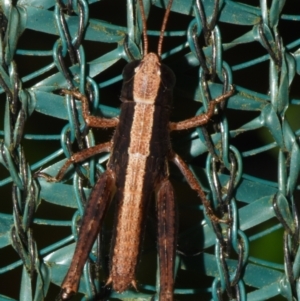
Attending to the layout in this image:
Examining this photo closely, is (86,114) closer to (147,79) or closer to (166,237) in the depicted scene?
(147,79)

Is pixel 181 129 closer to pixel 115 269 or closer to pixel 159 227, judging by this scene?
pixel 159 227

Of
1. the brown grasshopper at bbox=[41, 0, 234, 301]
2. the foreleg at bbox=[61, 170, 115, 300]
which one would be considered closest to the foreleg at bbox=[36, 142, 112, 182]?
the brown grasshopper at bbox=[41, 0, 234, 301]

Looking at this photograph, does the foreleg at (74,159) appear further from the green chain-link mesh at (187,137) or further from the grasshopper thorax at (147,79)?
the grasshopper thorax at (147,79)

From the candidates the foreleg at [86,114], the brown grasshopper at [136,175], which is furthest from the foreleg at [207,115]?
the foreleg at [86,114]

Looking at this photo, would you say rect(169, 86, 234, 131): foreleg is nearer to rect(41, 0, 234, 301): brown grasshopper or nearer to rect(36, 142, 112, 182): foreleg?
rect(41, 0, 234, 301): brown grasshopper

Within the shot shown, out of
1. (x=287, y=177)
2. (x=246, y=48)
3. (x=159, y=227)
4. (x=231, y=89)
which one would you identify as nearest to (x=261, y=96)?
(x=231, y=89)

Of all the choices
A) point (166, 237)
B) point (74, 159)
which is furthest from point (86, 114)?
point (166, 237)
